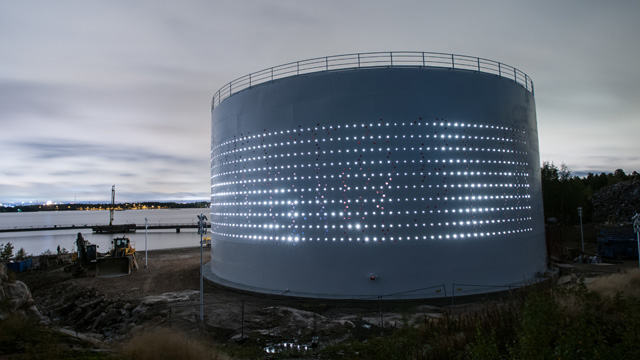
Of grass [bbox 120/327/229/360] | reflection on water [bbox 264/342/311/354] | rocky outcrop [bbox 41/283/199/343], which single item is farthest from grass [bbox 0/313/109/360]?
reflection on water [bbox 264/342/311/354]

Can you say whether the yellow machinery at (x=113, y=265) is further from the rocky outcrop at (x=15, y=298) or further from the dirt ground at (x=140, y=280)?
the rocky outcrop at (x=15, y=298)

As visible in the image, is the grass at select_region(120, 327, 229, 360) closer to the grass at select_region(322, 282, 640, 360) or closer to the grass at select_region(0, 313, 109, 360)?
the grass at select_region(0, 313, 109, 360)

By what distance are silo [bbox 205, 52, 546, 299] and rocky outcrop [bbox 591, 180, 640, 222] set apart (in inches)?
1525

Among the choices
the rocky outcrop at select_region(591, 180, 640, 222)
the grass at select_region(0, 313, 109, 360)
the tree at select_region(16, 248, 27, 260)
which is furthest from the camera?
the rocky outcrop at select_region(591, 180, 640, 222)

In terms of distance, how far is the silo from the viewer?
12953 millimetres

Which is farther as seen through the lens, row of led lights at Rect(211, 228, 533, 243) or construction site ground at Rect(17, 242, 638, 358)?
row of led lights at Rect(211, 228, 533, 243)

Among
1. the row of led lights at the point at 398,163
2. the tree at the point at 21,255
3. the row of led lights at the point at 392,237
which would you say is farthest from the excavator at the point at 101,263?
the row of led lights at the point at 398,163

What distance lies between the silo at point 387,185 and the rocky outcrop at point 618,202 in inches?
1525

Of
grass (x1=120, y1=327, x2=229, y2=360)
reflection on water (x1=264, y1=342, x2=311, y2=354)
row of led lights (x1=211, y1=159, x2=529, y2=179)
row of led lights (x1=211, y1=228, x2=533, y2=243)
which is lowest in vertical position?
reflection on water (x1=264, y1=342, x2=311, y2=354)

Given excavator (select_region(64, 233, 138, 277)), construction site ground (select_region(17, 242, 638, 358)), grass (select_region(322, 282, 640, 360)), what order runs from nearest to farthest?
grass (select_region(322, 282, 640, 360))
construction site ground (select_region(17, 242, 638, 358))
excavator (select_region(64, 233, 138, 277))

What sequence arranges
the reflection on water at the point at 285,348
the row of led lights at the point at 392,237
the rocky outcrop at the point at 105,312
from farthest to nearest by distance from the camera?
the row of led lights at the point at 392,237, the rocky outcrop at the point at 105,312, the reflection on water at the point at 285,348

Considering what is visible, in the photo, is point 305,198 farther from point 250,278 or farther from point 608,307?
point 608,307

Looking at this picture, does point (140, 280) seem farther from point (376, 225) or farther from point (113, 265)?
point (376, 225)

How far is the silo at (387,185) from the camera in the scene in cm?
1295
